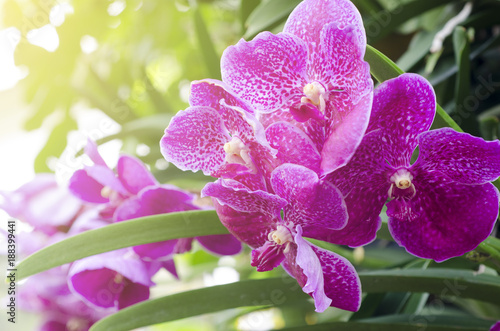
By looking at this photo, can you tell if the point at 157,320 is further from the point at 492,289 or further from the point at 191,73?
the point at 191,73

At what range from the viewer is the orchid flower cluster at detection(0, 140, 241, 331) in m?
0.39

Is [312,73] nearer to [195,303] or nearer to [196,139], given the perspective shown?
[196,139]

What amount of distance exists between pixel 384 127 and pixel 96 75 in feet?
2.43

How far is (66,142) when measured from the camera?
2.85ft

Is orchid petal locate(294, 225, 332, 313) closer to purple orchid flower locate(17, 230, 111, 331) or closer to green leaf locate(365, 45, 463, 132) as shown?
green leaf locate(365, 45, 463, 132)

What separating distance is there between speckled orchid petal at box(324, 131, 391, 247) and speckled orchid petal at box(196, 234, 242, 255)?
158mm

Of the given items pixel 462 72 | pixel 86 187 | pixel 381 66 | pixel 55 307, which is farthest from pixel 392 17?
pixel 55 307

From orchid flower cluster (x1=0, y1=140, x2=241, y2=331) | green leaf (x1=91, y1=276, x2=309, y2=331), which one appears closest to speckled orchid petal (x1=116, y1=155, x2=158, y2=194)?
orchid flower cluster (x1=0, y1=140, x2=241, y2=331)

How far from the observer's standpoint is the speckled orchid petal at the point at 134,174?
41 centimetres

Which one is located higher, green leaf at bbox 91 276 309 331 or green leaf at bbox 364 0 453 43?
green leaf at bbox 364 0 453 43

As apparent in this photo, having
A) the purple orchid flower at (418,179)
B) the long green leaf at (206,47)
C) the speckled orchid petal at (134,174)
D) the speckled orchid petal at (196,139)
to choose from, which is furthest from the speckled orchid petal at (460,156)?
the long green leaf at (206,47)

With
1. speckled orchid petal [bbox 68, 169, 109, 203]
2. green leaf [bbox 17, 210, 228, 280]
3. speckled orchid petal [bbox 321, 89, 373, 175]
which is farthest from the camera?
speckled orchid petal [bbox 68, 169, 109, 203]

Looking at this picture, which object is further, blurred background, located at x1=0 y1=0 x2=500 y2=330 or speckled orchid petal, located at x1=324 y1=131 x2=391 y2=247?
blurred background, located at x1=0 y1=0 x2=500 y2=330

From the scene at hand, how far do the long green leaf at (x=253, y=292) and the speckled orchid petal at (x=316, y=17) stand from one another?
0.20m
